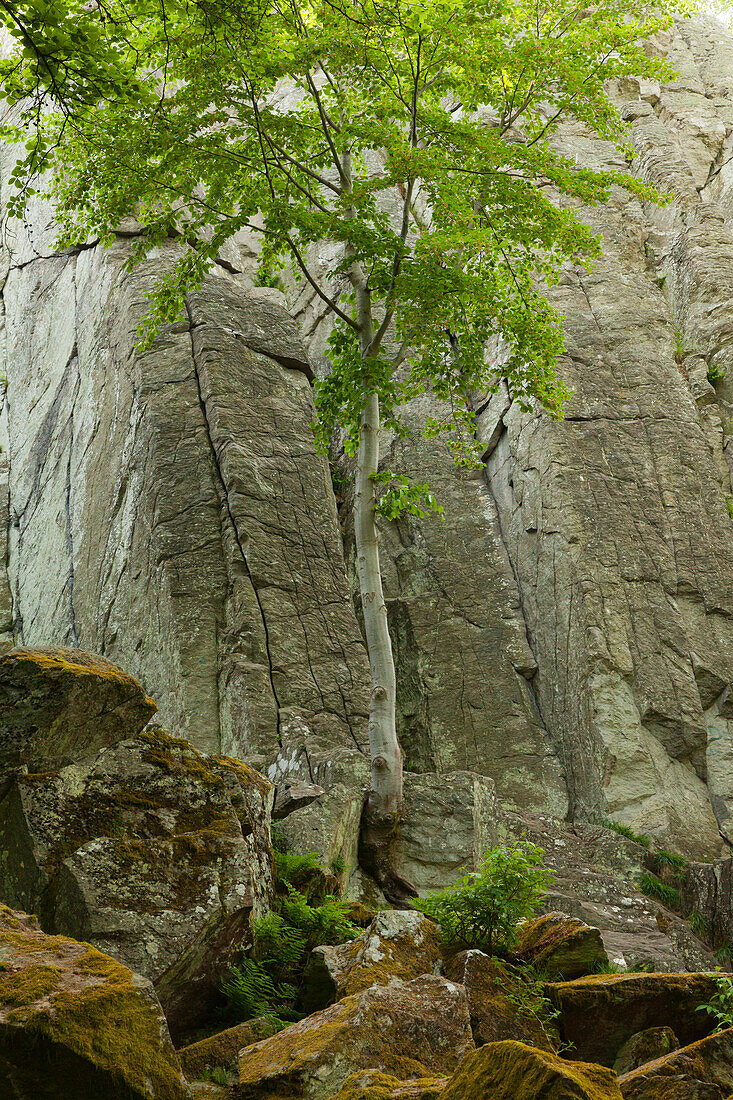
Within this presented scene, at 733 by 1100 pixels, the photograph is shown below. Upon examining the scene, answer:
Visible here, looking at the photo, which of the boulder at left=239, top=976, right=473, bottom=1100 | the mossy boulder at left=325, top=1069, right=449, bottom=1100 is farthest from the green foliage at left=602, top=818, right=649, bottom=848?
the mossy boulder at left=325, top=1069, right=449, bottom=1100

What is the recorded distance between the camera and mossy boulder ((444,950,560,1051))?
6.02 meters

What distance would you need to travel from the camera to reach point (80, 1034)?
3.94 meters

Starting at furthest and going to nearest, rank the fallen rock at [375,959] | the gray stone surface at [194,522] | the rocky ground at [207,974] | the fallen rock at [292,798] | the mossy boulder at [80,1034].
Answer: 1. the gray stone surface at [194,522]
2. the fallen rock at [292,798]
3. the fallen rock at [375,959]
4. the rocky ground at [207,974]
5. the mossy boulder at [80,1034]

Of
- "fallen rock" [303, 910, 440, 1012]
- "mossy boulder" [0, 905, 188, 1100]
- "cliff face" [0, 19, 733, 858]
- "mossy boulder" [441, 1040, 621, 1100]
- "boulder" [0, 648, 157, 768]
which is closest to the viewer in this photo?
"mossy boulder" [0, 905, 188, 1100]

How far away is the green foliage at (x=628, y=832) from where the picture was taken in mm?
15047

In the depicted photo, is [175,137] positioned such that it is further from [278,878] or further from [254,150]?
[278,878]

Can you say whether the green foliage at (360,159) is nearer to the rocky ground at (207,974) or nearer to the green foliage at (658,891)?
the rocky ground at (207,974)

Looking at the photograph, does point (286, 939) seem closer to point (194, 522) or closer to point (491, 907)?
point (491, 907)

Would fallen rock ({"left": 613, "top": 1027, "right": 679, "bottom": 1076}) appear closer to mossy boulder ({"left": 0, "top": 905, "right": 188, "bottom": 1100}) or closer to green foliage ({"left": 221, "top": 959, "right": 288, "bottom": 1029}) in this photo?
green foliage ({"left": 221, "top": 959, "right": 288, "bottom": 1029})

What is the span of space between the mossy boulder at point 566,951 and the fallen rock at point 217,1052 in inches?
91.2

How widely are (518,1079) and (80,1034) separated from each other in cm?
200

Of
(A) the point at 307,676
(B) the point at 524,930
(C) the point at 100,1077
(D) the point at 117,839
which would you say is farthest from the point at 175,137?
(C) the point at 100,1077

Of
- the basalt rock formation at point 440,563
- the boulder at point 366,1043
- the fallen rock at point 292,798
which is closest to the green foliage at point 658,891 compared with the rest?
the basalt rock formation at point 440,563

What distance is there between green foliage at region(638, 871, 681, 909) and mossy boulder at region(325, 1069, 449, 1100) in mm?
9843
